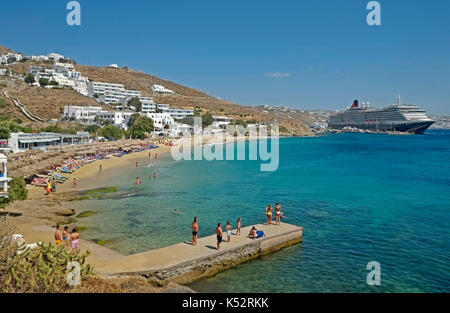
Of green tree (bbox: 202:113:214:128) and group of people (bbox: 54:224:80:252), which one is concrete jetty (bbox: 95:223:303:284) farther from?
green tree (bbox: 202:113:214:128)

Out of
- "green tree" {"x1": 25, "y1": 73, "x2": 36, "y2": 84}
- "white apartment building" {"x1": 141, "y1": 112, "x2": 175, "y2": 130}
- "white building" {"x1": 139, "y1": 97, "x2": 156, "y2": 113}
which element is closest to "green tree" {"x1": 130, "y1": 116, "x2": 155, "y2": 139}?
"white apartment building" {"x1": 141, "y1": 112, "x2": 175, "y2": 130}

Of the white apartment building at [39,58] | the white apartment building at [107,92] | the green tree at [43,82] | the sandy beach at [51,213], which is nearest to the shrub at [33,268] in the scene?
the sandy beach at [51,213]

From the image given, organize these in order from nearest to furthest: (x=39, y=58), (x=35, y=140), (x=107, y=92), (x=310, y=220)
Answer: (x=310, y=220) < (x=35, y=140) < (x=107, y=92) < (x=39, y=58)

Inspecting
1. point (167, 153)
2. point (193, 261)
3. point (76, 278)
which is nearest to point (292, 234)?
point (193, 261)

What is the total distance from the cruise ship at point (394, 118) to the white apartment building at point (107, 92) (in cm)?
11728

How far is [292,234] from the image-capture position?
16719mm

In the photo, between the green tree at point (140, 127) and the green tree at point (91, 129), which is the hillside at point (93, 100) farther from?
the green tree at point (140, 127)

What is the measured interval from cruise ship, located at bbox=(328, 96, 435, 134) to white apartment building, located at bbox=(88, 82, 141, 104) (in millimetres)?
117284

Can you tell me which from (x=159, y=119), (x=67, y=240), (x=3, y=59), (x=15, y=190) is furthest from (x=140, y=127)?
(x=3, y=59)

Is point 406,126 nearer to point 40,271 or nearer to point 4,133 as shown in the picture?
point 4,133

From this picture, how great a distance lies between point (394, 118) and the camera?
158625mm

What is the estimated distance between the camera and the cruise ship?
15375cm

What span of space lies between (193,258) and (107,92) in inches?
4719
